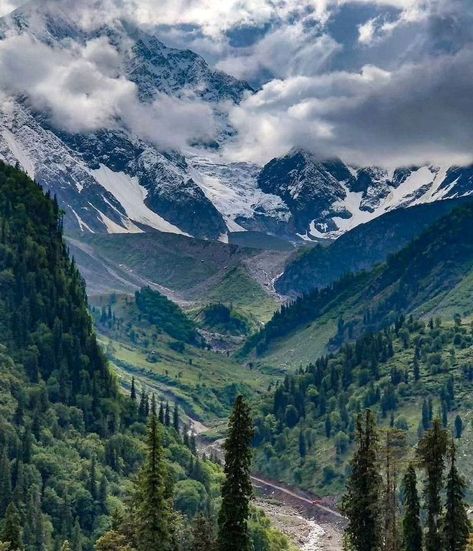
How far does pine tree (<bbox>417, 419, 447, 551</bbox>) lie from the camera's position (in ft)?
477

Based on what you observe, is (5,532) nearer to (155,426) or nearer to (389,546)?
(155,426)

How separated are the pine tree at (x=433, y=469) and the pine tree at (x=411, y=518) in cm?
631

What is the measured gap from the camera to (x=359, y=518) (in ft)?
475

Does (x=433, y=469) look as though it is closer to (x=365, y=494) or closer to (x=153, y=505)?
(x=365, y=494)

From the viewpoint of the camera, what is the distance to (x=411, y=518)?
15862cm

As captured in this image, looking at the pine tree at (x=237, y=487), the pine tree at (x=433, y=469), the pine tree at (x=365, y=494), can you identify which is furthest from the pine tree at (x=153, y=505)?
the pine tree at (x=433, y=469)

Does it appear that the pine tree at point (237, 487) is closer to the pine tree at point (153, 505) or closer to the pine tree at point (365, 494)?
the pine tree at point (153, 505)

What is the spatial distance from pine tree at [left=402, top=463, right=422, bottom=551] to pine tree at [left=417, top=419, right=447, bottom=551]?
20.7 feet

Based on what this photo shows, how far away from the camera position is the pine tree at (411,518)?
6191 inches

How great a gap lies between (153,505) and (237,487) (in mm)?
10999

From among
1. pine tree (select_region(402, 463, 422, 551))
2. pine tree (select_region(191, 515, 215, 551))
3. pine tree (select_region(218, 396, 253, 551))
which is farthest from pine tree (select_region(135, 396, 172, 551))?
pine tree (select_region(402, 463, 422, 551))

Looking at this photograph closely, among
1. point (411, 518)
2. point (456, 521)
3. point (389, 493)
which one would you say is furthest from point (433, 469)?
point (411, 518)

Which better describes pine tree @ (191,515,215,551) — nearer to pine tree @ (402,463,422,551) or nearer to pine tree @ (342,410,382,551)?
pine tree @ (342,410,382,551)

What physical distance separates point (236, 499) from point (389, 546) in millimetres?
24026
